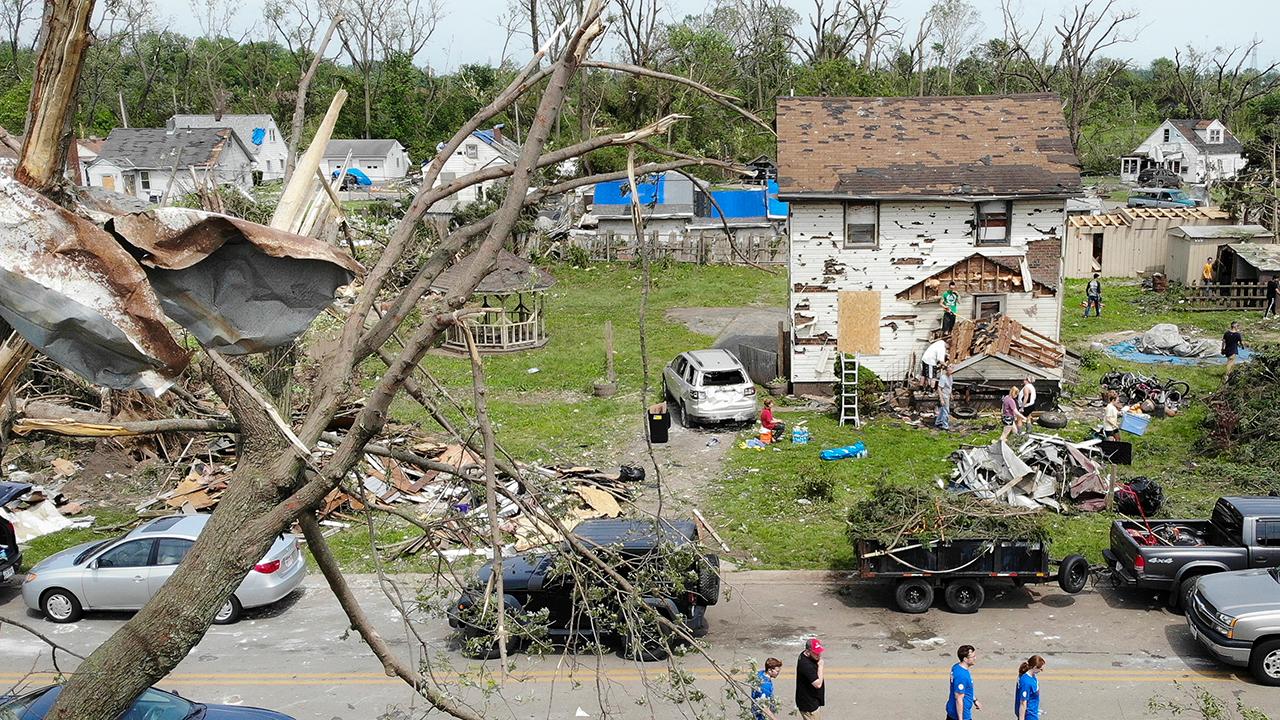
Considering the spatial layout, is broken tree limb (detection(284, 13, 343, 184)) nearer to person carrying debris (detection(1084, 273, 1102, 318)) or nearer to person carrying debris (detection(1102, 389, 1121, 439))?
person carrying debris (detection(1102, 389, 1121, 439))

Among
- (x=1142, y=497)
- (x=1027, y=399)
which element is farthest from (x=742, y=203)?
(x=1142, y=497)

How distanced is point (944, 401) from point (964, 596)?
759cm

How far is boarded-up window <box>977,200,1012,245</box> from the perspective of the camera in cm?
2256

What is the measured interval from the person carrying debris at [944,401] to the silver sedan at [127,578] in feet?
39.8

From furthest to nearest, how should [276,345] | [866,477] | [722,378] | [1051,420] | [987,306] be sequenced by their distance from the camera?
[987,306] → [722,378] → [1051,420] → [866,477] → [276,345]

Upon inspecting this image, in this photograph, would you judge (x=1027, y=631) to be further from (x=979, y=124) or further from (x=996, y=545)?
(x=979, y=124)

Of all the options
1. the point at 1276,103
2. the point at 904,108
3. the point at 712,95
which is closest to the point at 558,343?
the point at 904,108

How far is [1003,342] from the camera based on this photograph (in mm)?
21609

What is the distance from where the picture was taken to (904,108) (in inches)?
955

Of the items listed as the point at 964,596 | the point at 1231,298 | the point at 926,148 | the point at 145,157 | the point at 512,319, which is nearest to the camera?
the point at 964,596

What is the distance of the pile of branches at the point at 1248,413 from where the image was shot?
18406 mm

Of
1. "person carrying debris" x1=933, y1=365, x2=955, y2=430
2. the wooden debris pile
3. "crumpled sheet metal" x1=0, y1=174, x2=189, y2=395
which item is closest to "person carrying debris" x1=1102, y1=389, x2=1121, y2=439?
the wooden debris pile

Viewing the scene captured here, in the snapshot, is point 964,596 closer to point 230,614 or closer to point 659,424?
point 659,424

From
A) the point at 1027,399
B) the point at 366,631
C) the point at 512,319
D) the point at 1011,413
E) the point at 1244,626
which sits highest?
the point at 366,631
